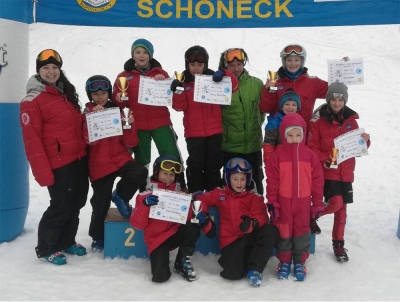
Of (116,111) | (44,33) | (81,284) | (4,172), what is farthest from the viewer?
(44,33)

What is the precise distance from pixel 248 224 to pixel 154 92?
1.65 meters

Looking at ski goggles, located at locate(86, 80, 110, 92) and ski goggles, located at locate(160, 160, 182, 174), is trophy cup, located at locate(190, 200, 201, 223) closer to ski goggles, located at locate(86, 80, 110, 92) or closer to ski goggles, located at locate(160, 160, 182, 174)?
ski goggles, located at locate(160, 160, 182, 174)

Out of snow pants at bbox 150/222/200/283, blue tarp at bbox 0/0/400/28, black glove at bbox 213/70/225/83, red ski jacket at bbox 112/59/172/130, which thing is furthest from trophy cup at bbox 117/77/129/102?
snow pants at bbox 150/222/200/283

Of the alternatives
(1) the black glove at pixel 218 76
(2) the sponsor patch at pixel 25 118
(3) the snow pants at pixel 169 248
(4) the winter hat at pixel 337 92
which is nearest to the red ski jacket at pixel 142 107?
(1) the black glove at pixel 218 76

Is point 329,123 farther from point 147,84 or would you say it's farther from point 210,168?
point 147,84

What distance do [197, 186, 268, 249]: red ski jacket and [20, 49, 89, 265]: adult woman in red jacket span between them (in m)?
1.32

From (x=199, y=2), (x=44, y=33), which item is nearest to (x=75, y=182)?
(x=199, y=2)

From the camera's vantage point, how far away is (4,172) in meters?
4.97

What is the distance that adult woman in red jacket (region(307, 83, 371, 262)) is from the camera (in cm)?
465

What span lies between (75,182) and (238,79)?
2.08 m

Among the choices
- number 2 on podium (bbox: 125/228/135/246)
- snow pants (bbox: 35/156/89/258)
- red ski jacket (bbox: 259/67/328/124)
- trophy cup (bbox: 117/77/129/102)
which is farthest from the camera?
red ski jacket (bbox: 259/67/328/124)

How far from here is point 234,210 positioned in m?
4.42

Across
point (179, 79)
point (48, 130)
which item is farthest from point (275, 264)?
point (48, 130)

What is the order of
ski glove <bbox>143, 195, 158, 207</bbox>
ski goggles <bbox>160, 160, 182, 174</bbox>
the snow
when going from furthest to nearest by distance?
ski goggles <bbox>160, 160, 182, 174</bbox>, ski glove <bbox>143, 195, 158, 207</bbox>, the snow
